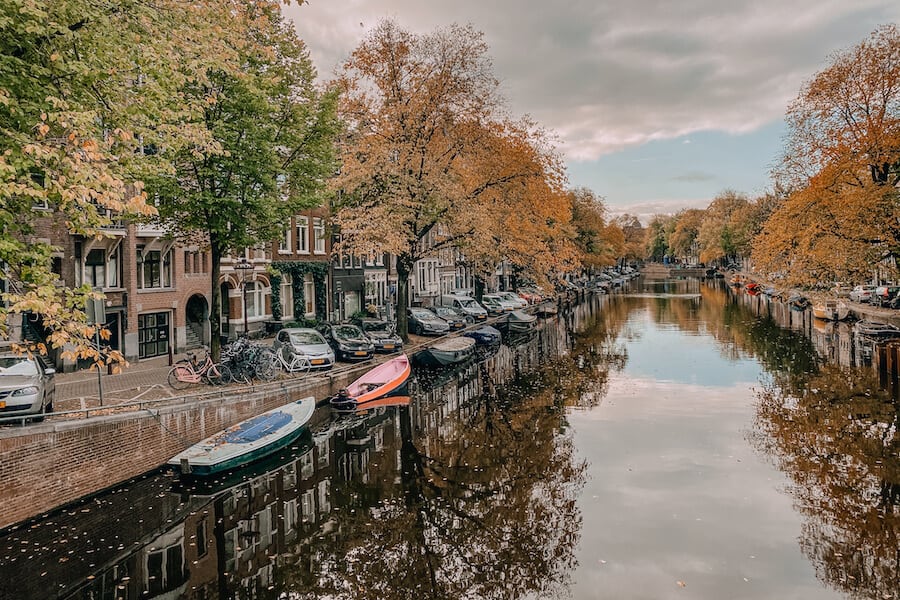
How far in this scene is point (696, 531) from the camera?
464 inches

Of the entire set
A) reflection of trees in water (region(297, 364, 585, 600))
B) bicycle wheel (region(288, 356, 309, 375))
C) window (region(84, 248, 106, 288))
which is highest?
window (region(84, 248, 106, 288))

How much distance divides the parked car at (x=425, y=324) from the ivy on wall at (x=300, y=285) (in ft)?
19.6

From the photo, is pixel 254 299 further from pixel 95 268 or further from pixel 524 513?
pixel 524 513

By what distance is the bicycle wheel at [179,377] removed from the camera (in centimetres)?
1897

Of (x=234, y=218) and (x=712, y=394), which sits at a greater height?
(x=234, y=218)

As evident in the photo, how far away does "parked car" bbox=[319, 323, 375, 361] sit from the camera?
26.7m

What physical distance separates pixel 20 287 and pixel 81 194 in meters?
2.31

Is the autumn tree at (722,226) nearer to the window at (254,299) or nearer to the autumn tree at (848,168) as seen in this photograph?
the autumn tree at (848,168)

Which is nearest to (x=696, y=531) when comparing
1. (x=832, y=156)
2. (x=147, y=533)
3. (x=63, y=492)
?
(x=147, y=533)

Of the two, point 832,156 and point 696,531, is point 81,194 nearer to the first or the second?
point 696,531

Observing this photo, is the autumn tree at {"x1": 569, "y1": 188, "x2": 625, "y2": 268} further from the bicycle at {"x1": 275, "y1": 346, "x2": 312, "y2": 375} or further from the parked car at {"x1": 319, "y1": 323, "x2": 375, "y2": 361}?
the bicycle at {"x1": 275, "y1": 346, "x2": 312, "y2": 375}

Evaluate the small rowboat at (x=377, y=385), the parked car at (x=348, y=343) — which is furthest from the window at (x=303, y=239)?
the small rowboat at (x=377, y=385)

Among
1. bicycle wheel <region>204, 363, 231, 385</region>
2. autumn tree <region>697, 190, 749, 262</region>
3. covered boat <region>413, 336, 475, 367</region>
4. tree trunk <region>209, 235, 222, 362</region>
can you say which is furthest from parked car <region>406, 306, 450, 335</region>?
autumn tree <region>697, 190, 749, 262</region>

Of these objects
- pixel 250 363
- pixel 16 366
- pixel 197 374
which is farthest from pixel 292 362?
pixel 16 366
